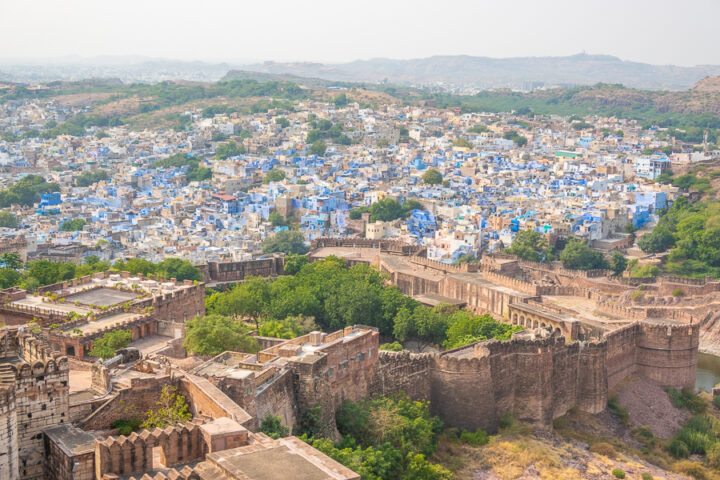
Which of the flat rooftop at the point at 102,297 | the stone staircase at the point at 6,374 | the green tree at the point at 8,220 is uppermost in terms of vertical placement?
the stone staircase at the point at 6,374

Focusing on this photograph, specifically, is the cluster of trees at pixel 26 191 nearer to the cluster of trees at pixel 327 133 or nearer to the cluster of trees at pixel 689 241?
the cluster of trees at pixel 327 133

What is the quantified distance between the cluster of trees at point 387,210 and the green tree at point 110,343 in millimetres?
30654

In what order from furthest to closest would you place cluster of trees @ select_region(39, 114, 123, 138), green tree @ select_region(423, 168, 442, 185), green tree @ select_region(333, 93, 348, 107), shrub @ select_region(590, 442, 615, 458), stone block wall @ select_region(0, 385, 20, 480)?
green tree @ select_region(333, 93, 348, 107), cluster of trees @ select_region(39, 114, 123, 138), green tree @ select_region(423, 168, 442, 185), shrub @ select_region(590, 442, 615, 458), stone block wall @ select_region(0, 385, 20, 480)

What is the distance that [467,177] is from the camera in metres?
62.8

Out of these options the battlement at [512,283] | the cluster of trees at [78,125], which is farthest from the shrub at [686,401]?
the cluster of trees at [78,125]

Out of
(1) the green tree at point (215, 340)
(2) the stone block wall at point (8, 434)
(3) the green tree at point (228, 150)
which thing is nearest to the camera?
(2) the stone block wall at point (8, 434)

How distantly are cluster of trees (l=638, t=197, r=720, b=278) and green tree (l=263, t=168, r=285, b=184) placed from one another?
25.7 meters

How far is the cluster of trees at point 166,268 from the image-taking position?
29156 mm

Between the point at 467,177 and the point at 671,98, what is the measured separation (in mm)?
67641

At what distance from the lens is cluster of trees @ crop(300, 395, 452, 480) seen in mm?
16359

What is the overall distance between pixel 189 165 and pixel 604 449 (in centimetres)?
5309

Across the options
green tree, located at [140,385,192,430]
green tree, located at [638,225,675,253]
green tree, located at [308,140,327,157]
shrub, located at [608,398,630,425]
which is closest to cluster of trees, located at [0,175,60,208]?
green tree, located at [308,140,327,157]

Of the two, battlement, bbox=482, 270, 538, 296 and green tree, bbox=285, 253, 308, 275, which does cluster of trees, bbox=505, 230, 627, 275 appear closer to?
battlement, bbox=482, 270, 538, 296

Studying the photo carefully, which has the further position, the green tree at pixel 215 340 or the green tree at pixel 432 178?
the green tree at pixel 432 178
